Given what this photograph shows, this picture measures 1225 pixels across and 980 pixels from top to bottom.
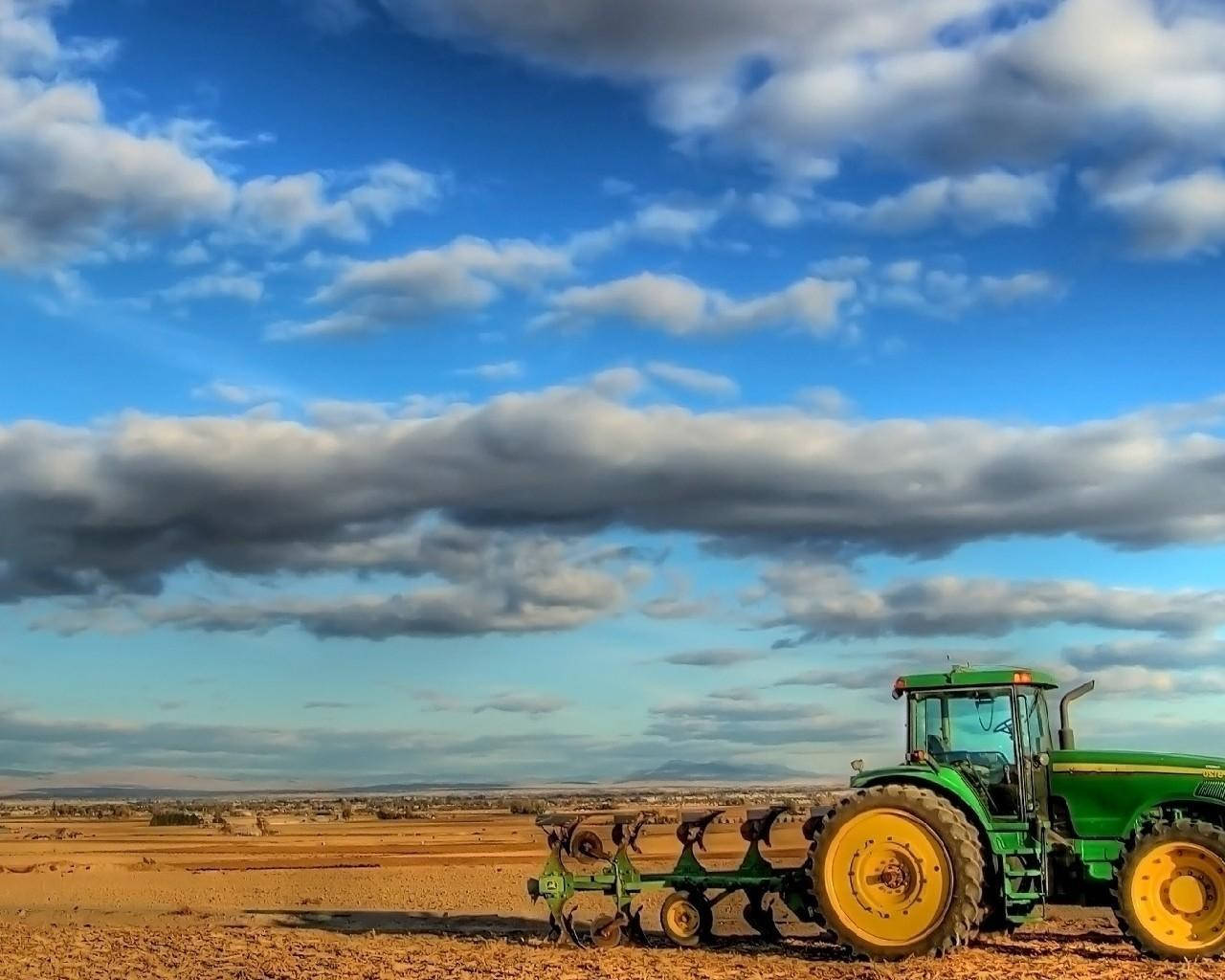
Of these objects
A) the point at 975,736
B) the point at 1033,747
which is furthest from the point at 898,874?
the point at 1033,747

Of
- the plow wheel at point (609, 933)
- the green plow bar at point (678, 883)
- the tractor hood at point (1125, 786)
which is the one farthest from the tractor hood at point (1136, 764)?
the plow wheel at point (609, 933)

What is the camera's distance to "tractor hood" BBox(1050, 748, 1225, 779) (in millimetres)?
14875

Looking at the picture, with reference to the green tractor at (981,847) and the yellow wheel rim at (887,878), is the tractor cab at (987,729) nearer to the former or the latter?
the green tractor at (981,847)

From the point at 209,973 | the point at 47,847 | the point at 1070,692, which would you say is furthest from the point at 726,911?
the point at 47,847

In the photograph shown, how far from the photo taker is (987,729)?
1573 centimetres

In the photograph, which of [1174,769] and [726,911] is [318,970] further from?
[1174,769]

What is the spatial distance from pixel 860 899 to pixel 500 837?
3400 centimetres

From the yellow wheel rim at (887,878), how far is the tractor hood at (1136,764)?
6.57 feet

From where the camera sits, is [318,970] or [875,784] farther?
[875,784]

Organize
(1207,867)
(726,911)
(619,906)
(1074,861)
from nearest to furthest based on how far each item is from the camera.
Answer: (1207,867) < (1074,861) < (619,906) < (726,911)

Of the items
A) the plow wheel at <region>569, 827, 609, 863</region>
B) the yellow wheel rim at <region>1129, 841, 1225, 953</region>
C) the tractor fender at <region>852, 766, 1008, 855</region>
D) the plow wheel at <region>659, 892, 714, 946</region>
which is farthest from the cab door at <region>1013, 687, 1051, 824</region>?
the plow wheel at <region>569, 827, 609, 863</region>

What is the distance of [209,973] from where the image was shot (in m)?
14.2

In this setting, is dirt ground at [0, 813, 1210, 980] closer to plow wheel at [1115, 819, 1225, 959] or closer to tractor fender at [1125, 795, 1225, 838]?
plow wheel at [1115, 819, 1225, 959]

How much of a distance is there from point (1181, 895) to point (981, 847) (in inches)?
80.0
